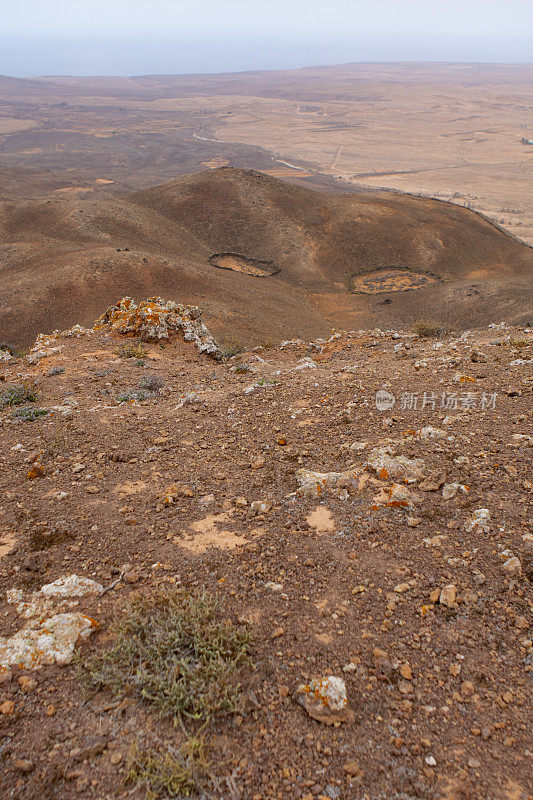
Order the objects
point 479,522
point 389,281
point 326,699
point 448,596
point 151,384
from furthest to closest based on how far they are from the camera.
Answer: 1. point 389,281
2. point 151,384
3. point 479,522
4. point 448,596
5. point 326,699

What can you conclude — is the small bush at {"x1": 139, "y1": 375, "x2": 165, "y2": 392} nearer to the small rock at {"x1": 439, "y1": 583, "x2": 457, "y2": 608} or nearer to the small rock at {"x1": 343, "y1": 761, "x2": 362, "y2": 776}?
the small rock at {"x1": 439, "y1": 583, "x2": 457, "y2": 608}

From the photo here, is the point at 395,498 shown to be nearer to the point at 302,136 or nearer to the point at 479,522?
the point at 479,522

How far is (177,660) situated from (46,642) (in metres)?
0.99

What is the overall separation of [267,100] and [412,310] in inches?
5826

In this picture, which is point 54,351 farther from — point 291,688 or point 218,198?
Result: point 218,198

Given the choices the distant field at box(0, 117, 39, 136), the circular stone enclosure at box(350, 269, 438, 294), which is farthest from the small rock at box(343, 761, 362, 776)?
the distant field at box(0, 117, 39, 136)

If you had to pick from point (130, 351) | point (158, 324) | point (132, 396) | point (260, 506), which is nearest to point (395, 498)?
point (260, 506)

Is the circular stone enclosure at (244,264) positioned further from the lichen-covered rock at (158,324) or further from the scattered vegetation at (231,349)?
the lichen-covered rock at (158,324)

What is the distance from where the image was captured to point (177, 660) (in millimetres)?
2779

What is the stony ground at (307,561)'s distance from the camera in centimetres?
239

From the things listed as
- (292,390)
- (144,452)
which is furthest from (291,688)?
(292,390)

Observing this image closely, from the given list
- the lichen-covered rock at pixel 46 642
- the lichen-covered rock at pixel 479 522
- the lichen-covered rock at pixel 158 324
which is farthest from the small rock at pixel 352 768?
the lichen-covered rock at pixel 158 324

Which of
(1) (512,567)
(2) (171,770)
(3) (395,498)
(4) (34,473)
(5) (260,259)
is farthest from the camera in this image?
(5) (260,259)

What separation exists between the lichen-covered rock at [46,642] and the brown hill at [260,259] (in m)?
13.1
